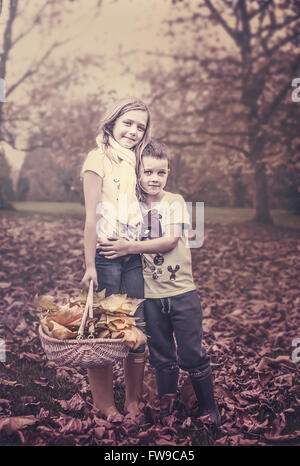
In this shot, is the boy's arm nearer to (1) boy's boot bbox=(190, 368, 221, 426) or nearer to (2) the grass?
(1) boy's boot bbox=(190, 368, 221, 426)

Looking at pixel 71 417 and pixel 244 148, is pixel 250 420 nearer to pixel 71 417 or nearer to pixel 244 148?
pixel 71 417

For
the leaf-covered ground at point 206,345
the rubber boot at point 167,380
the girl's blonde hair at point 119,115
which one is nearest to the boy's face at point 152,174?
the girl's blonde hair at point 119,115

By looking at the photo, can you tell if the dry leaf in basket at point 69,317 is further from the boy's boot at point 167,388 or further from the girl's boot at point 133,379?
the boy's boot at point 167,388

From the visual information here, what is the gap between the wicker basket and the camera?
8.13 ft

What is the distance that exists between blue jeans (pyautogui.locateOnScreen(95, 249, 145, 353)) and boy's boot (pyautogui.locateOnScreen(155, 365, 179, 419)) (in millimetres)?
261

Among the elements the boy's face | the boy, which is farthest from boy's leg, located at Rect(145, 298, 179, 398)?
the boy's face

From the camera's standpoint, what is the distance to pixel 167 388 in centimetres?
306

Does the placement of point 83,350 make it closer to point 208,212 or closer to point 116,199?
point 116,199

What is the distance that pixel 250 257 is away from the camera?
6.11 meters

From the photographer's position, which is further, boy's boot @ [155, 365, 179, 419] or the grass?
the grass

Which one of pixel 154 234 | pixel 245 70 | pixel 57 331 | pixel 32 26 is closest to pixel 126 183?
pixel 154 234

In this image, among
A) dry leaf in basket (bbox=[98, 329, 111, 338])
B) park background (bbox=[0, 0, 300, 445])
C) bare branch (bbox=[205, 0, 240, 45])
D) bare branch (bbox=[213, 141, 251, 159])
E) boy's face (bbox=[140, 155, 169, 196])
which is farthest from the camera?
bare branch (bbox=[213, 141, 251, 159])

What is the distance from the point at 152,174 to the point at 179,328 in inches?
39.5
